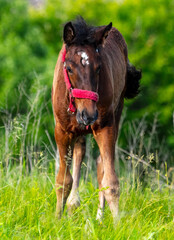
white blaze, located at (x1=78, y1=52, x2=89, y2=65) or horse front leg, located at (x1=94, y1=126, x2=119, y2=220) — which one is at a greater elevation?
white blaze, located at (x1=78, y1=52, x2=89, y2=65)

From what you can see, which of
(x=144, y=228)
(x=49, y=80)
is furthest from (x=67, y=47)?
(x=49, y=80)

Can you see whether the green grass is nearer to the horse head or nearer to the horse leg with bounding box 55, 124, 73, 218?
the horse leg with bounding box 55, 124, 73, 218

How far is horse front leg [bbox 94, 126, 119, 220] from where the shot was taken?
4750 mm

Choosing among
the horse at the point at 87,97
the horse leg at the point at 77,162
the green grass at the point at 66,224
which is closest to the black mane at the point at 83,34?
the horse at the point at 87,97

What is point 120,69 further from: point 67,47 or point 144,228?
point 144,228

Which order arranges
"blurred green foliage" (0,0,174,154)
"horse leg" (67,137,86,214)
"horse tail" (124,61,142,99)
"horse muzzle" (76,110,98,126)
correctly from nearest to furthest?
"horse muzzle" (76,110,98,126), "horse leg" (67,137,86,214), "horse tail" (124,61,142,99), "blurred green foliage" (0,0,174,154)

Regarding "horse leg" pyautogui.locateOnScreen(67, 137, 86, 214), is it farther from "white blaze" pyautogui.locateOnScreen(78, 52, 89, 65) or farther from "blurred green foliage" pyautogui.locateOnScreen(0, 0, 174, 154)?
"blurred green foliage" pyautogui.locateOnScreen(0, 0, 174, 154)

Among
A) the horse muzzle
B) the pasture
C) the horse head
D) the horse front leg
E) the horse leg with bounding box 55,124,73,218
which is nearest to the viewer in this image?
the pasture

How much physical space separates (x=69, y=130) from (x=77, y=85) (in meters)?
0.83

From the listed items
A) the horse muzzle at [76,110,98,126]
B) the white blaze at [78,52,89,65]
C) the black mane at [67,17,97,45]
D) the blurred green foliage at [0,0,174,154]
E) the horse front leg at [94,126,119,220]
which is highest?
the blurred green foliage at [0,0,174,154]

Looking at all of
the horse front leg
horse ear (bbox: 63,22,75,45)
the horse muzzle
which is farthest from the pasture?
horse ear (bbox: 63,22,75,45)

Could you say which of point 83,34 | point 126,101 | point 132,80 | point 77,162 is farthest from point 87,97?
point 126,101

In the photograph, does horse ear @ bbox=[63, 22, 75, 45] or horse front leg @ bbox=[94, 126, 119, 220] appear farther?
horse front leg @ bbox=[94, 126, 119, 220]

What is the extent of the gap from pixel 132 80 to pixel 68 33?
6.79ft
